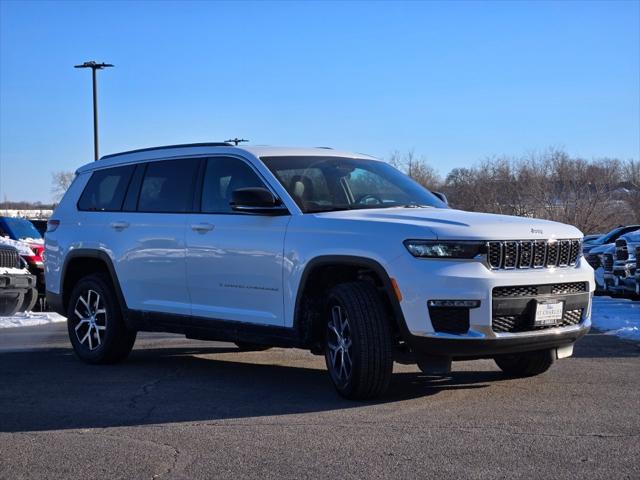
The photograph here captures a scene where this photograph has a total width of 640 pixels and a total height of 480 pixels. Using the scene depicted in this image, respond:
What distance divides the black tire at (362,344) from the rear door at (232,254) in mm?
677

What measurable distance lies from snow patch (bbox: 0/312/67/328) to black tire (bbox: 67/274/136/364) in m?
4.88

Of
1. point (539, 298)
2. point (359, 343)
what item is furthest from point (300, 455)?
point (539, 298)

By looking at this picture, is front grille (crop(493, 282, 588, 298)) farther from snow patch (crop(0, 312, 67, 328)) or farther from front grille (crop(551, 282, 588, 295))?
snow patch (crop(0, 312, 67, 328))

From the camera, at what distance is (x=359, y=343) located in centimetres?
657

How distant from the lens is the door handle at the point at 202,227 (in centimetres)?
793

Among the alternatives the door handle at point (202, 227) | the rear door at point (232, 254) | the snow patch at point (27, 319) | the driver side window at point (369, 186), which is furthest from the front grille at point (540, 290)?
the snow patch at point (27, 319)

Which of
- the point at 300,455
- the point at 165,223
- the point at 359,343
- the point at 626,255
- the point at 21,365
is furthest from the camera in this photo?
the point at 626,255

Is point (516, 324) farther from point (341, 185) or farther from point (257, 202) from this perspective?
point (257, 202)

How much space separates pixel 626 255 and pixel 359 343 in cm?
→ 1059

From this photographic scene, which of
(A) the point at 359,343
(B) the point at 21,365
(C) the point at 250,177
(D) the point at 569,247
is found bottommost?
(B) the point at 21,365

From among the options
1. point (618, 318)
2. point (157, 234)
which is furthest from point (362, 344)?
point (618, 318)

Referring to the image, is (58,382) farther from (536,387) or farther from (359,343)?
(536,387)

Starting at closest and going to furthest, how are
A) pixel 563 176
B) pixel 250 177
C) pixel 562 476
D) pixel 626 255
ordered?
pixel 562 476 < pixel 250 177 < pixel 626 255 < pixel 563 176

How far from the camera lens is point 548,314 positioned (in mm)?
6758
